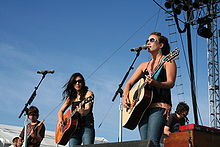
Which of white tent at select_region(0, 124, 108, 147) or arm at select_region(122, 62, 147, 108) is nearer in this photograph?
arm at select_region(122, 62, 147, 108)

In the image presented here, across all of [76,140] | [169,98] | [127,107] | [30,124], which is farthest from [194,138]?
[30,124]

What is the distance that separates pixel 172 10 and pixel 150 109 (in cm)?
548

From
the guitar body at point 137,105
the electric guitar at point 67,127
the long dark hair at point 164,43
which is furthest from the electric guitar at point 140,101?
the electric guitar at point 67,127

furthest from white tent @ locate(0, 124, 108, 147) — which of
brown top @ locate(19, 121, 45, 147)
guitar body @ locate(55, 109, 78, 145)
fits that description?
guitar body @ locate(55, 109, 78, 145)

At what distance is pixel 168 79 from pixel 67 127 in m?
1.76

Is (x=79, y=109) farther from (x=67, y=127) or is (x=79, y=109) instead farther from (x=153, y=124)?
(x=153, y=124)

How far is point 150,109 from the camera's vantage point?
3355 millimetres

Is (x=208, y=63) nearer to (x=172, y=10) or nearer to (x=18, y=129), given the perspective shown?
(x=172, y=10)

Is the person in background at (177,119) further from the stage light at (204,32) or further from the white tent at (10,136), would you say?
the white tent at (10,136)

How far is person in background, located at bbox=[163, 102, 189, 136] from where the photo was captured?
4.88 metres

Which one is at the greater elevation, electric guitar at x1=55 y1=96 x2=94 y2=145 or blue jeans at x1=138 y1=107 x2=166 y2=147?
electric guitar at x1=55 y1=96 x2=94 y2=145

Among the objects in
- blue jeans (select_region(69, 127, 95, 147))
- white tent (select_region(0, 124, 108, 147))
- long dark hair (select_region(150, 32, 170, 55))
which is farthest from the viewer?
white tent (select_region(0, 124, 108, 147))

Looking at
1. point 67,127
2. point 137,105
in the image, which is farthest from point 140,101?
point 67,127

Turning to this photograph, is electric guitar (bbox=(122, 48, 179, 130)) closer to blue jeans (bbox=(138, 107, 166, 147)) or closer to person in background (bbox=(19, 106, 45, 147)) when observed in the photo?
blue jeans (bbox=(138, 107, 166, 147))
